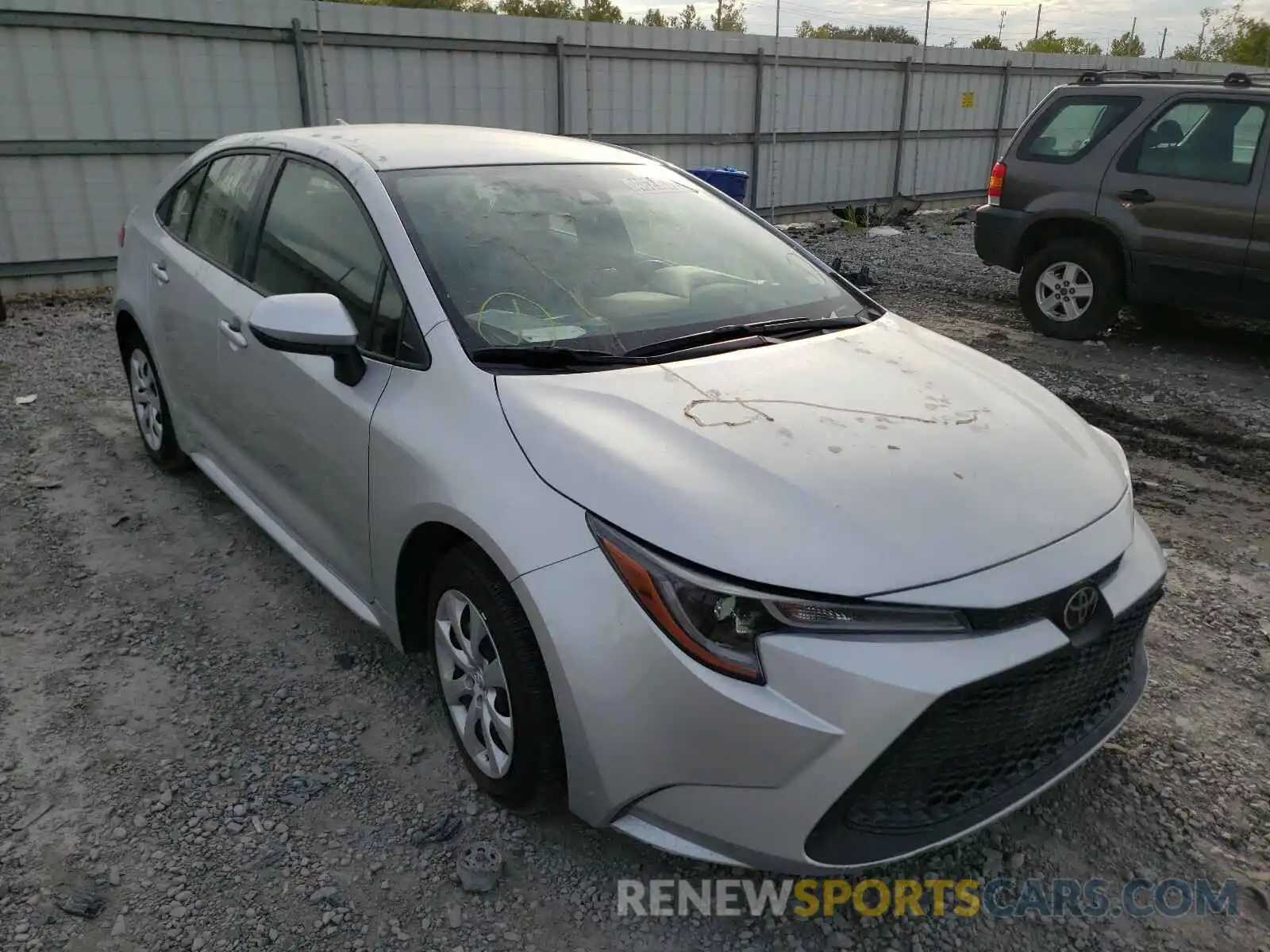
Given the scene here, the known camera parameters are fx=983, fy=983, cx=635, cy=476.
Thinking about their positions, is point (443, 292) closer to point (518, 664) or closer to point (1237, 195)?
point (518, 664)

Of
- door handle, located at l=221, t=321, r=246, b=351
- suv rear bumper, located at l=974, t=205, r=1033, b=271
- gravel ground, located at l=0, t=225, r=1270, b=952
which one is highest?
door handle, located at l=221, t=321, r=246, b=351

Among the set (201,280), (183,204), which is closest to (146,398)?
(183,204)

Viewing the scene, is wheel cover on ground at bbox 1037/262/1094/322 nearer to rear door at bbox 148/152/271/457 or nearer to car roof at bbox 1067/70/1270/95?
car roof at bbox 1067/70/1270/95

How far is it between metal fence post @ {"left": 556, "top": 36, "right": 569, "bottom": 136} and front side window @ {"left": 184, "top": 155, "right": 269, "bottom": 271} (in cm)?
774

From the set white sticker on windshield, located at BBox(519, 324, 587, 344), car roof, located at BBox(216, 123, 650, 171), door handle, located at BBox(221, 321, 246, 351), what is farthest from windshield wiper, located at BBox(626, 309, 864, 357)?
door handle, located at BBox(221, 321, 246, 351)

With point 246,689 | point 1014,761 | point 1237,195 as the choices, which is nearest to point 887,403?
point 1014,761

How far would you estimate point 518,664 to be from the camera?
220 cm

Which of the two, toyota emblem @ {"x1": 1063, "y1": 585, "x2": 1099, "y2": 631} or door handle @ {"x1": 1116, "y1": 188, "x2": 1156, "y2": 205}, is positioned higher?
door handle @ {"x1": 1116, "y1": 188, "x2": 1156, "y2": 205}

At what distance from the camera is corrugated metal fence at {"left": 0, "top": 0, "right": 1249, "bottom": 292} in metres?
8.61

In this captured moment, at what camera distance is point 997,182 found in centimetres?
773

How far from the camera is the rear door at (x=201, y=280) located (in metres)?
3.64

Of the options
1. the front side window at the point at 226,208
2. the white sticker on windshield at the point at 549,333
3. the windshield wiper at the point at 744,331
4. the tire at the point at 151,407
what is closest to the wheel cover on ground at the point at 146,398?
the tire at the point at 151,407

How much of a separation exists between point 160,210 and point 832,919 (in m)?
4.08

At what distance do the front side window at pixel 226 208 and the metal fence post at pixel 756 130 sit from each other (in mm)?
9985
